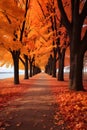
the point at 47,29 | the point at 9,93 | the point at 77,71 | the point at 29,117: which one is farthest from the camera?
the point at 47,29

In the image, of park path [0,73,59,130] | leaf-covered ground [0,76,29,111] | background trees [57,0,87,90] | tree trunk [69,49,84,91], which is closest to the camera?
park path [0,73,59,130]

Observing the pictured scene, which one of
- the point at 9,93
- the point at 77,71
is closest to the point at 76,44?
the point at 77,71

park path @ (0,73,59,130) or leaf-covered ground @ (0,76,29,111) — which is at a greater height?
leaf-covered ground @ (0,76,29,111)

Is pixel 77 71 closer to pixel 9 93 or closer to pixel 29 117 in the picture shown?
pixel 9 93

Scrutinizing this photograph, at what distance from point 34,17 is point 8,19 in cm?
798

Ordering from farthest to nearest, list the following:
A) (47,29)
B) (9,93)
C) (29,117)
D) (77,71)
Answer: (47,29) → (9,93) → (77,71) → (29,117)

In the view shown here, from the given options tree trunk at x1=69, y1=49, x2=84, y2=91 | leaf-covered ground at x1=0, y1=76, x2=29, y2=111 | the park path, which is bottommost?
the park path

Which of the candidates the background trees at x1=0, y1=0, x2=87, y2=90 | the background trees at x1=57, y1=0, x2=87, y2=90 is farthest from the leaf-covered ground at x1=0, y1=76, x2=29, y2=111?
the background trees at x1=57, y1=0, x2=87, y2=90

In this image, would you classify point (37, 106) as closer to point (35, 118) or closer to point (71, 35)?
point (35, 118)

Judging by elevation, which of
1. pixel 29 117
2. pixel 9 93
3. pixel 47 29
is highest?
pixel 47 29

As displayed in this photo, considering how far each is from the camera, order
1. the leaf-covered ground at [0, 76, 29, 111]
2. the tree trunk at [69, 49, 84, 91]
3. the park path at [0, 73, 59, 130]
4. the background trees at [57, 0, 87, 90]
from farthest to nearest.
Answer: the tree trunk at [69, 49, 84, 91]
the background trees at [57, 0, 87, 90]
the leaf-covered ground at [0, 76, 29, 111]
the park path at [0, 73, 59, 130]

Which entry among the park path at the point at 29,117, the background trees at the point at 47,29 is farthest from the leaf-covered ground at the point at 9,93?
the background trees at the point at 47,29

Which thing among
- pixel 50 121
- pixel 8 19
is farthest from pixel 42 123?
pixel 8 19

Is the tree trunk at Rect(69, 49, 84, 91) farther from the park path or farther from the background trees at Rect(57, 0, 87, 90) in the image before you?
the park path
